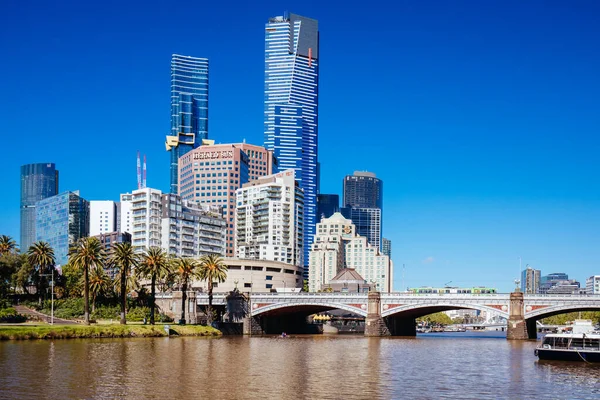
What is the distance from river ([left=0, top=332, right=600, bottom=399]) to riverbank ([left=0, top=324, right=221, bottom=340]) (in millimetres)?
4111

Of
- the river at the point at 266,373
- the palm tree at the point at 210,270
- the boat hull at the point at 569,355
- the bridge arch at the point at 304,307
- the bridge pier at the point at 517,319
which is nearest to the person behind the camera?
the river at the point at 266,373

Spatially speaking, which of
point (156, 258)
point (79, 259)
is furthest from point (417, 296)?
point (79, 259)

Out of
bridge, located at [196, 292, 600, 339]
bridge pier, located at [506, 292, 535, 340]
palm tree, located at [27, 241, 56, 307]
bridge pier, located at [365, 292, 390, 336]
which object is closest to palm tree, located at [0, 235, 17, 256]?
palm tree, located at [27, 241, 56, 307]

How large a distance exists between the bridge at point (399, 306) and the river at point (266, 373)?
138 ft

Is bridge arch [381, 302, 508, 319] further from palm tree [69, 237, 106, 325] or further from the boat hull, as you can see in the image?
palm tree [69, 237, 106, 325]

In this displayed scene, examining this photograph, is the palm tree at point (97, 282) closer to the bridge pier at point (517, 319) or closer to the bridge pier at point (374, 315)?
the bridge pier at point (374, 315)

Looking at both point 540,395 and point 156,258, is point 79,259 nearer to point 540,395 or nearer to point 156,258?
point 156,258

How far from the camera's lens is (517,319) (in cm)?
15662

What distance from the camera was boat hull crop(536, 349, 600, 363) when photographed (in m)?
97.3

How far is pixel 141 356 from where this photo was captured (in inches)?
3649

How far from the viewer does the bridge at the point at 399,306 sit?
15488 cm

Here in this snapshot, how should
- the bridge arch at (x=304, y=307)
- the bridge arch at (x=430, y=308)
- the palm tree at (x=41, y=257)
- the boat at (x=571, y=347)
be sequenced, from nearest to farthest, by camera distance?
the boat at (x=571, y=347)
the bridge arch at (x=430, y=308)
the palm tree at (x=41, y=257)
the bridge arch at (x=304, y=307)

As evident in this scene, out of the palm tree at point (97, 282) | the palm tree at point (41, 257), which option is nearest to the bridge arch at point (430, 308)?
the palm tree at point (97, 282)

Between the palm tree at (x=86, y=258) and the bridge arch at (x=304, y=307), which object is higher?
the palm tree at (x=86, y=258)
